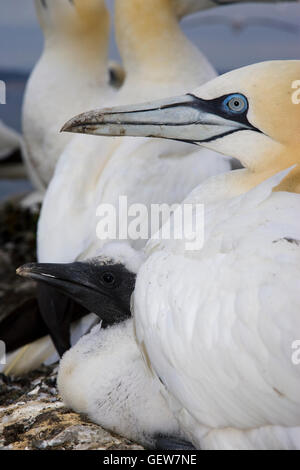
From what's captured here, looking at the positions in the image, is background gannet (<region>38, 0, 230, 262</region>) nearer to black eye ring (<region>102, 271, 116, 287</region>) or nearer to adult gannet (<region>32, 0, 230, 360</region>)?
adult gannet (<region>32, 0, 230, 360</region>)

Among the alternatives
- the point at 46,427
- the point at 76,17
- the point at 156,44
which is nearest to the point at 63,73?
the point at 76,17

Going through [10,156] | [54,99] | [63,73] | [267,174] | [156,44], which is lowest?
[10,156]

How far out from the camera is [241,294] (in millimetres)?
2221

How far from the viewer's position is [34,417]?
2891mm

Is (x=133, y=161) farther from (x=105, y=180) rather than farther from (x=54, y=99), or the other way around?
(x=54, y=99)

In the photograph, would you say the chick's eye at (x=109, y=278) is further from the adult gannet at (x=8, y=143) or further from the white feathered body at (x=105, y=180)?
the adult gannet at (x=8, y=143)

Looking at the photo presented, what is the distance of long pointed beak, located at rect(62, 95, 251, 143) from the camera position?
2.83 meters

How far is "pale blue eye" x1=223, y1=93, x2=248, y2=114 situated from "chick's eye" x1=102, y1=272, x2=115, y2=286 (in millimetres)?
722

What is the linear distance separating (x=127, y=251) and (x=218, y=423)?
941mm

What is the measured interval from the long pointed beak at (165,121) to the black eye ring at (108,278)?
1.66ft

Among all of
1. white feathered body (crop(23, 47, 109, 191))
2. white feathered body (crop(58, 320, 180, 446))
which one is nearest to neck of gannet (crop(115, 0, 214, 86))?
white feathered body (crop(23, 47, 109, 191))

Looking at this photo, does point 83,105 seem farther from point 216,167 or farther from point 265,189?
point 265,189

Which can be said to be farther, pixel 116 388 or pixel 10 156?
pixel 10 156

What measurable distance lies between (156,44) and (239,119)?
1.44 metres
